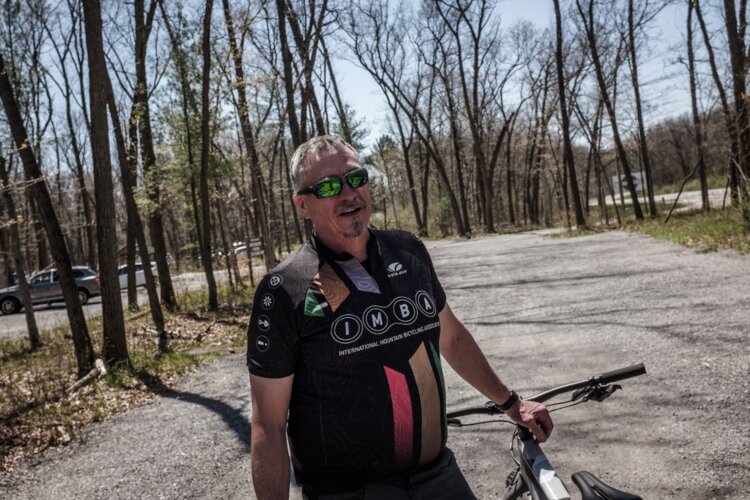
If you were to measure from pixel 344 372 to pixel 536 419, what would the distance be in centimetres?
81

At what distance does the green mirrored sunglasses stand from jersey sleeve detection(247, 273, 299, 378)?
1.39 feet

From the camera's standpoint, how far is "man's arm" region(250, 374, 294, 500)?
1.71 m

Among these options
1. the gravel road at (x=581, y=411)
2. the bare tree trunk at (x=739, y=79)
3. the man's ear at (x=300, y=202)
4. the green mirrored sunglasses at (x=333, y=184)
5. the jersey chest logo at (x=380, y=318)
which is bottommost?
the gravel road at (x=581, y=411)

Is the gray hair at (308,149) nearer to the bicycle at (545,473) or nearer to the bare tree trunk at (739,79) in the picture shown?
the bicycle at (545,473)

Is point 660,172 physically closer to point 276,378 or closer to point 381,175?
point 381,175

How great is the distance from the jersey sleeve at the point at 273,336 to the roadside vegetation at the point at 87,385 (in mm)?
5503

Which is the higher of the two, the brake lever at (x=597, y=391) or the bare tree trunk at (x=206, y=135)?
the bare tree trunk at (x=206, y=135)

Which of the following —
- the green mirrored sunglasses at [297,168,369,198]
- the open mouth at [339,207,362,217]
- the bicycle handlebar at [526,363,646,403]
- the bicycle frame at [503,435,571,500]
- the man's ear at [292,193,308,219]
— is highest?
the green mirrored sunglasses at [297,168,369,198]

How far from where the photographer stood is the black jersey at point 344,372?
1799mm

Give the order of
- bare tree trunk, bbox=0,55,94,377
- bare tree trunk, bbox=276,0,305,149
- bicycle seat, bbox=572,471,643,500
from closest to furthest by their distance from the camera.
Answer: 1. bicycle seat, bbox=572,471,643,500
2. bare tree trunk, bbox=0,55,94,377
3. bare tree trunk, bbox=276,0,305,149

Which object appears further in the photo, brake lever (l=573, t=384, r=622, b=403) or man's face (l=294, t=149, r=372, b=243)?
brake lever (l=573, t=384, r=622, b=403)

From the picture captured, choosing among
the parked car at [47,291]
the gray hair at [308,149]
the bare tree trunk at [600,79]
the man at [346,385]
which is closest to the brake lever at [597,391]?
the man at [346,385]

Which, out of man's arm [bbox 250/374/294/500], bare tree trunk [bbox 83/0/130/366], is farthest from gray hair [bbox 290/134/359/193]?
bare tree trunk [bbox 83/0/130/366]

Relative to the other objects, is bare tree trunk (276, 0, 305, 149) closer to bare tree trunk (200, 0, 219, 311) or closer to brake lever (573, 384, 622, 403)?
bare tree trunk (200, 0, 219, 311)
